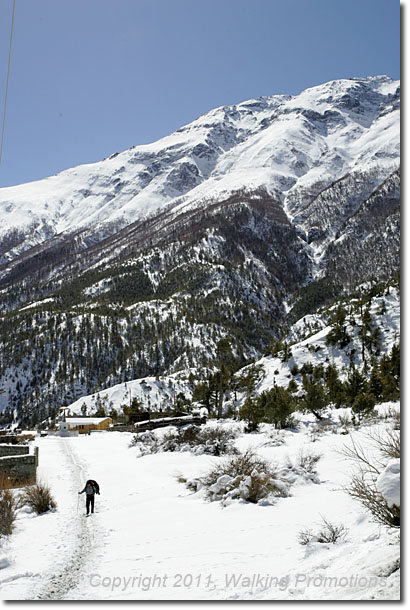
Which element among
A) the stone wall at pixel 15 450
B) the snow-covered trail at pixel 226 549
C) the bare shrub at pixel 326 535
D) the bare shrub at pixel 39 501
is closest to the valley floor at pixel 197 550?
the snow-covered trail at pixel 226 549

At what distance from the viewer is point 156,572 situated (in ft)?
23.1

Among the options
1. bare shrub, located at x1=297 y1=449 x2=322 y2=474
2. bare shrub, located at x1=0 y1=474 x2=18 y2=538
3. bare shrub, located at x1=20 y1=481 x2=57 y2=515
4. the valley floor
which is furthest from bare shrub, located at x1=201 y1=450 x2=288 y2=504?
bare shrub, located at x1=0 y1=474 x2=18 y2=538

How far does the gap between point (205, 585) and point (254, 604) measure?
1959 millimetres

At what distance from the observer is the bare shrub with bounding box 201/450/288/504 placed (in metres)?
11.9

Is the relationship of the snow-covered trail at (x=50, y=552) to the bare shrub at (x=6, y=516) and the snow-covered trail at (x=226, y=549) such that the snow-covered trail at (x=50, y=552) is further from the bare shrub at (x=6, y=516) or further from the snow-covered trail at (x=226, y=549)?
the snow-covered trail at (x=226, y=549)

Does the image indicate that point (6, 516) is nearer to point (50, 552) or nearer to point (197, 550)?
point (50, 552)

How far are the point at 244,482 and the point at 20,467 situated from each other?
477 inches

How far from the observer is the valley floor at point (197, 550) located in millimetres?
5566

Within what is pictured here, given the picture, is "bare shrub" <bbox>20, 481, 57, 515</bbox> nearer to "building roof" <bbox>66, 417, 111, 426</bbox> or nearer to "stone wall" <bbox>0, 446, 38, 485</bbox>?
"stone wall" <bbox>0, 446, 38, 485</bbox>

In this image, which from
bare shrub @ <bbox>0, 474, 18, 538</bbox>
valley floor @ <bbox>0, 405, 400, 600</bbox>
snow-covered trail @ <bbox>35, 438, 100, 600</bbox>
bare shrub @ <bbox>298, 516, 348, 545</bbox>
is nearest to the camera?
valley floor @ <bbox>0, 405, 400, 600</bbox>

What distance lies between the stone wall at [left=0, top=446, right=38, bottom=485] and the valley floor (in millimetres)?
3743

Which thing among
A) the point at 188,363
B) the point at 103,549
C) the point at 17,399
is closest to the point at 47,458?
the point at 103,549

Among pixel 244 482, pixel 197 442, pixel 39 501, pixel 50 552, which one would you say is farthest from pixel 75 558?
pixel 197 442

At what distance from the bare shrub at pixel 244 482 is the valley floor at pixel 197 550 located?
43cm
